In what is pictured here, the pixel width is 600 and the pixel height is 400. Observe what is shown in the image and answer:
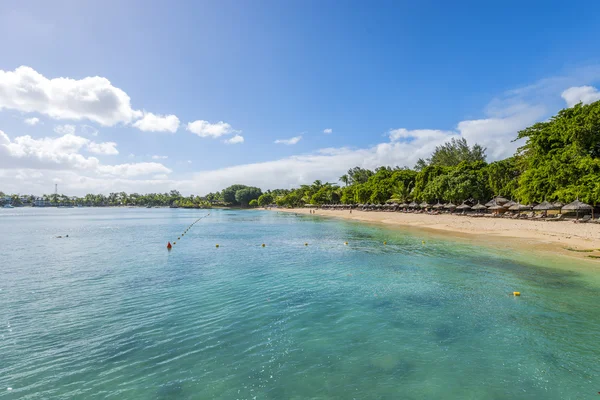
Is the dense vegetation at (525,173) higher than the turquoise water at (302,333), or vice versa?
the dense vegetation at (525,173)

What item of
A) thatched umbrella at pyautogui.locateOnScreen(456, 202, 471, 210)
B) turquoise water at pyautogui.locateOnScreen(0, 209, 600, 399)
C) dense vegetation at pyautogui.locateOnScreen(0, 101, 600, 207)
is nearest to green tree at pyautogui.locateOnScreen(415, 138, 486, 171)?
dense vegetation at pyautogui.locateOnScreen(0, 101, 600, 207)

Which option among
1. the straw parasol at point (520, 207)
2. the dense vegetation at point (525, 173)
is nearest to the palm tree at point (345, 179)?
the dense vegetation at point (525, 173)

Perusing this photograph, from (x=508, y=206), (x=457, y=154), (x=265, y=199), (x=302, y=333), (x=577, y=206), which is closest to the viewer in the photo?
(x=302, y=333)

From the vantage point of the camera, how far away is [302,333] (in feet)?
32.2

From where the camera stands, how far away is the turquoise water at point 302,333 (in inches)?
275

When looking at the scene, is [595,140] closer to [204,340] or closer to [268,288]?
[268,288]

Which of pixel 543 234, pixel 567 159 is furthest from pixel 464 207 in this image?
pixel 543 234

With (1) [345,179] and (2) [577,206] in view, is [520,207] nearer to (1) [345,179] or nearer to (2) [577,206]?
(2) [577,206]

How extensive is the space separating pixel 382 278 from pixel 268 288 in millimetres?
6494

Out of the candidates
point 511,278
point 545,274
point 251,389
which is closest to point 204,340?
point 251,389

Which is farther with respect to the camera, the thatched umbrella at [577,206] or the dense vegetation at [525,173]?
the dense vegetation at [525,173]

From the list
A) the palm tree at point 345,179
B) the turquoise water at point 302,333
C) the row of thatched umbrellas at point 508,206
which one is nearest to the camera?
the turquoise water at point 302,333

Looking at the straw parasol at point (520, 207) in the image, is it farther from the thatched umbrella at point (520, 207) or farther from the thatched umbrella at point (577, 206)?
the thatched umbrella at point (577, 206)

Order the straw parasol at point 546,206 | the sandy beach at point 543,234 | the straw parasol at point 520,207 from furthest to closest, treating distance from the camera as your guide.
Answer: the straw parasol at point 520,207 < the straw parasol at point 546,206 < the sandy beach at point 543,234
